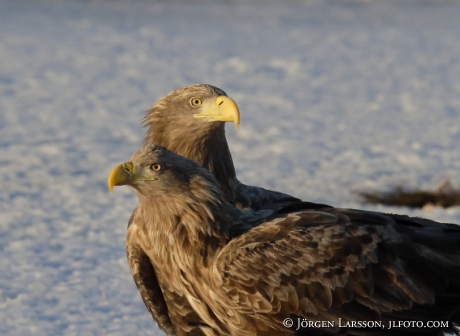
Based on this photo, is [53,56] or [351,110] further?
[53,56]

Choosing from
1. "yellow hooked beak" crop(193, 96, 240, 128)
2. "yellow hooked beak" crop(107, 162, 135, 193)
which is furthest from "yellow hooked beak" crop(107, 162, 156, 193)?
"yellow hooked beak" crop(193, 96, 240, 128)

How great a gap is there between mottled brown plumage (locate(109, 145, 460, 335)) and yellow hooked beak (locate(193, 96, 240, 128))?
806mm

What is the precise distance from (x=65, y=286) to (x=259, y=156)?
453 centimetres

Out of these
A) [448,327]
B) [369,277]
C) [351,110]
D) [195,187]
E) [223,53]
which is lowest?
[448,327]

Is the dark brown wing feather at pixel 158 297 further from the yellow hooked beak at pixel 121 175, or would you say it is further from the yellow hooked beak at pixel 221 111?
the yellow hooked beak at pixel 221 111

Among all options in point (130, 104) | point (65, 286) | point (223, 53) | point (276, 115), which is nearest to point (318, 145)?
point (276, 115)

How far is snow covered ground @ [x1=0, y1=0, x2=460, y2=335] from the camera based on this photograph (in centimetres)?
662

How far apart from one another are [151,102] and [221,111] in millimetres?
7912

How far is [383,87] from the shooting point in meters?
14.3

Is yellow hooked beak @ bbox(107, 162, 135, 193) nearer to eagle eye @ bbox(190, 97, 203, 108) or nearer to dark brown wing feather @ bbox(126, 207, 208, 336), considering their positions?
dark brown wing feather @ bbox(126, 207, 208, 336)

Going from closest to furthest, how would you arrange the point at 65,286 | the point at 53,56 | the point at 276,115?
the point at 65,286
the point at 276,115
the point at 53,56

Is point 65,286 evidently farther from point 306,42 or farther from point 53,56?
point 306,42

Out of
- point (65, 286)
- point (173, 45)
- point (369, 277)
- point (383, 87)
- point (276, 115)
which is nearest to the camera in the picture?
point (369, 277)

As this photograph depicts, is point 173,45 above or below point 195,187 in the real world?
above
